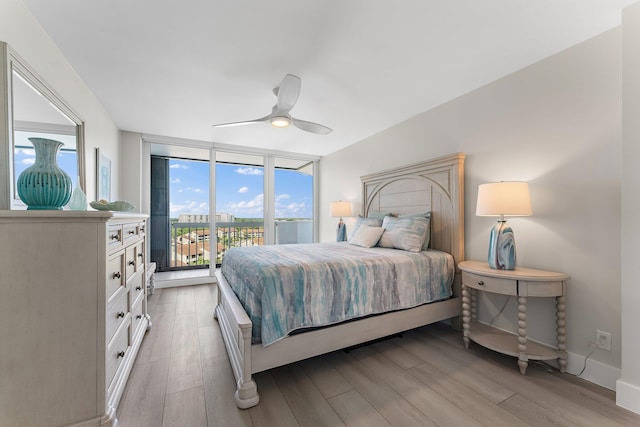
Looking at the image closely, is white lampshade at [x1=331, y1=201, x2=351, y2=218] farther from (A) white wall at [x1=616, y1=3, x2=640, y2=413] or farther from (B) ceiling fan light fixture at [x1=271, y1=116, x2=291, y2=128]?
(A) white wall at [x1=616, y1=3, x2=640, y2=413]

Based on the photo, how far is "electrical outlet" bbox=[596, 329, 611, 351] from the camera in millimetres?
1718

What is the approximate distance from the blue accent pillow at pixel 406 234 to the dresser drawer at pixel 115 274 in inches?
96.3

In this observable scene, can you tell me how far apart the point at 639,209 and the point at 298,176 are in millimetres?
4744

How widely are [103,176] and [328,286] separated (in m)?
2.86

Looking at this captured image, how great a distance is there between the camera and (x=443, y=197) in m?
2.80

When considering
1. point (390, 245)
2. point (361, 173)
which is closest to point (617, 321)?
point (390, 245)

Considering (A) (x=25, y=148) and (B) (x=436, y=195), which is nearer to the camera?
(A) (x=25, y=148)

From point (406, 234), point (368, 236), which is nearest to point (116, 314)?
point (368, 236)

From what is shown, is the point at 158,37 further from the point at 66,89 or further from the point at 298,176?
the point at 298,176

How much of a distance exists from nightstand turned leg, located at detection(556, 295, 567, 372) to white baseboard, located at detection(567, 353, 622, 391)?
66 millimetres

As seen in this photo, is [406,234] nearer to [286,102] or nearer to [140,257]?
[286,102]

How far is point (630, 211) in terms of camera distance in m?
1.54

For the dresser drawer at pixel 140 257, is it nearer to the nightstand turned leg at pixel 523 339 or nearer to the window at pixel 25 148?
the window at pixel 25 148

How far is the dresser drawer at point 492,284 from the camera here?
188cm
